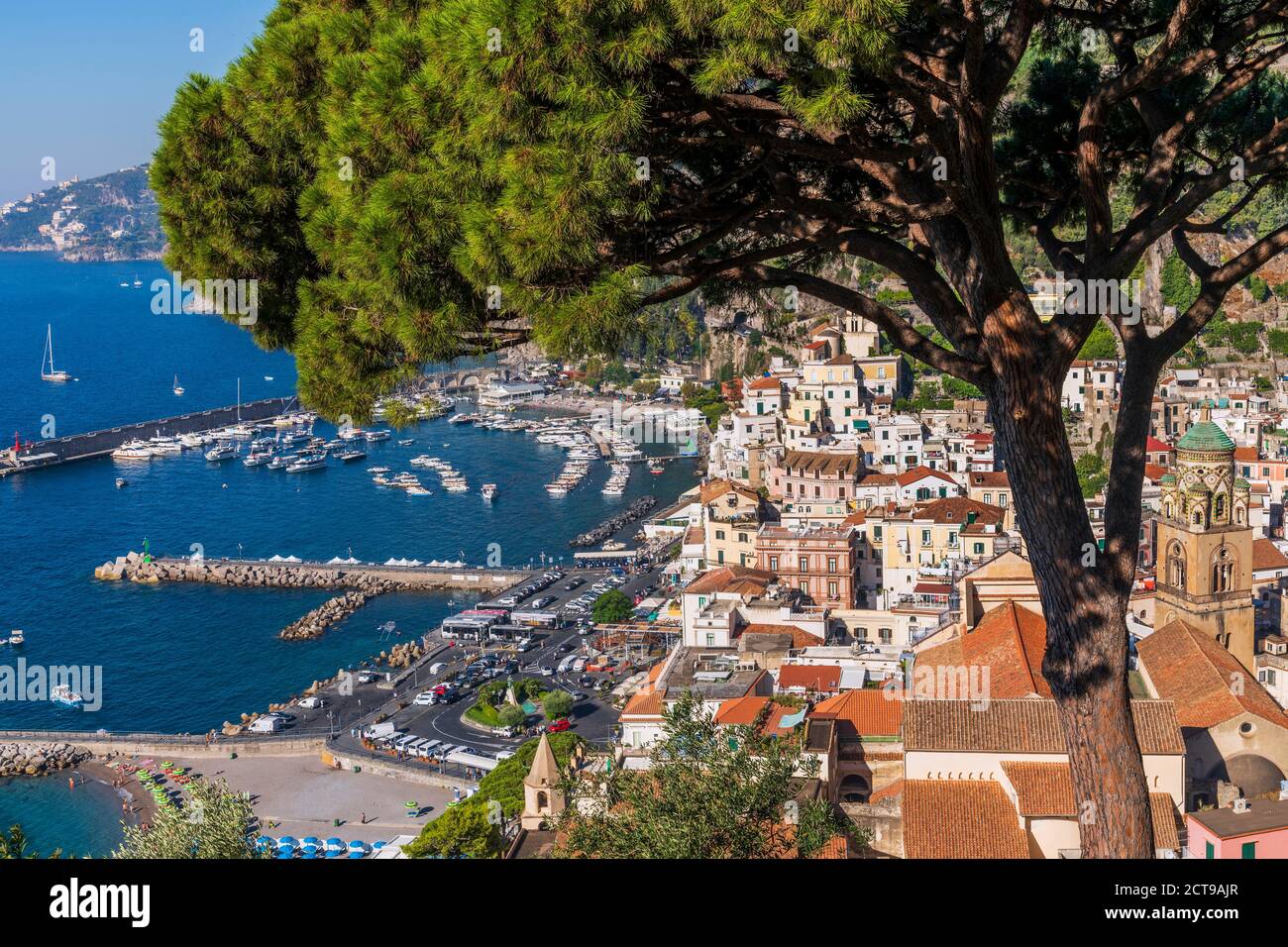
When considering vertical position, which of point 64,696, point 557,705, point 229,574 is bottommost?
point 64,696

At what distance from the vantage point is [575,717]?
20.8 meters

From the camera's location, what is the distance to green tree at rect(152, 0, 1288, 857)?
347 cm

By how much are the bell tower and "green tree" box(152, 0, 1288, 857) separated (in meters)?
13.3

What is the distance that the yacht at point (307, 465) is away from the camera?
4750 cm

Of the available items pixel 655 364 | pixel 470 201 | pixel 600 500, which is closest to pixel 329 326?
pixel 470 201

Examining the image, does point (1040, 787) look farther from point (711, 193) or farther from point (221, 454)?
point (221, 454)

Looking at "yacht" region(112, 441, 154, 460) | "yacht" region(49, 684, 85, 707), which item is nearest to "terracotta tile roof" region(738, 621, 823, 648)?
"yacht" region(49, 684, 85, 707)

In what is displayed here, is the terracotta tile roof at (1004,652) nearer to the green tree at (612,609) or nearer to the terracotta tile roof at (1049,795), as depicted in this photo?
the terracotta tile roof at (1049,795)

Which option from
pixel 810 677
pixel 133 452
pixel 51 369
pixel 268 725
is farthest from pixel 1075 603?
pixel 51 369

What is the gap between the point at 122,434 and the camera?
54688mm

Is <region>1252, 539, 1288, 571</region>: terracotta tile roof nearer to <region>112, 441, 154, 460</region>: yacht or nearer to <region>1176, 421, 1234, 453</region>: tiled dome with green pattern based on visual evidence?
<region>1176, 421, 1234, 453</region>: tiled dome with green pattern

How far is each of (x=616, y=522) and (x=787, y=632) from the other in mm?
18903

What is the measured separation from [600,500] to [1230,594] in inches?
978

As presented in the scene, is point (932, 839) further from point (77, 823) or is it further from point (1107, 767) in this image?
point (77, 823)
